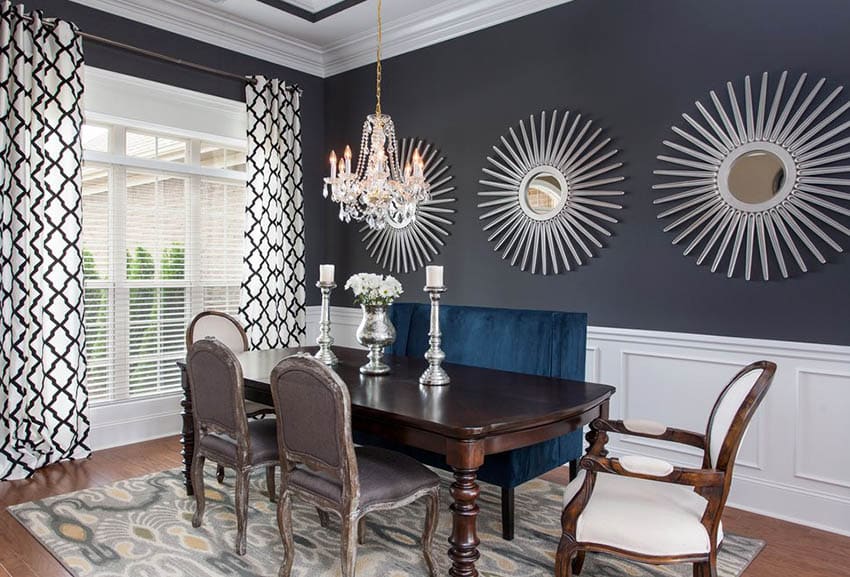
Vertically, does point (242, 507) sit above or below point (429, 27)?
below

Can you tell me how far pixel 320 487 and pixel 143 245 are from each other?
2944 mm

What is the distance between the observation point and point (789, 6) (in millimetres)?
3084

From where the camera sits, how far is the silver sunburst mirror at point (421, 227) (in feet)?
15.3

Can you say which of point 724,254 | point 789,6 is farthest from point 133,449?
point 789,6

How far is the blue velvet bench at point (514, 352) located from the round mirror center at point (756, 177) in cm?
106

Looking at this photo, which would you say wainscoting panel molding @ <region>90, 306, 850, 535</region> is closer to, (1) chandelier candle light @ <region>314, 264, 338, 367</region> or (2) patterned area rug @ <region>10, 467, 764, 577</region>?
(2) patterned area rug @ <region>10, 467, 764, 577</region>

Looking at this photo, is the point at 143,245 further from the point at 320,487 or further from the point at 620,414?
the point at 620,414

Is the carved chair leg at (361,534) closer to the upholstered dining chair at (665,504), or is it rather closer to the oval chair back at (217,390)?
the oval chair back at (217,390)

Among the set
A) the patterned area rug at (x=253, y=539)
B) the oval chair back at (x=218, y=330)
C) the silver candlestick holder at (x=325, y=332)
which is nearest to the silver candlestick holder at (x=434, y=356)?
the silver candlestick holder at (x=325, y=332)

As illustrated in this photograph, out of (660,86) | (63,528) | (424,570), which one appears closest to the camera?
(424,570)

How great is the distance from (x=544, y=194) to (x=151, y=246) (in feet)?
9.32

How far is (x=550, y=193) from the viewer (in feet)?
13.1

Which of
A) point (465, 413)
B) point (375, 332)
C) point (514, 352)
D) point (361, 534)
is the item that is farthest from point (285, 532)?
point (514, 352)

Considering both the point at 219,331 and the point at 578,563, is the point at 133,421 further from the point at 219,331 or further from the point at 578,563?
the point at 578,563
